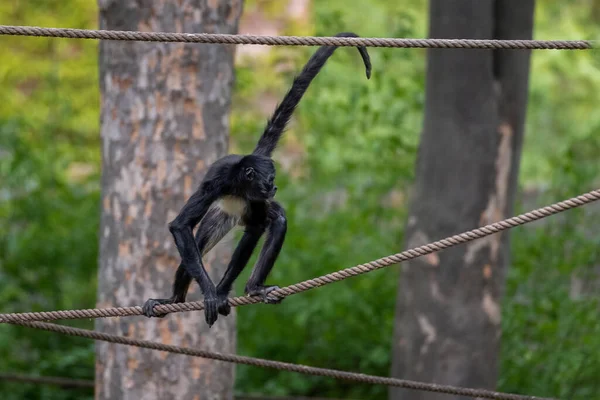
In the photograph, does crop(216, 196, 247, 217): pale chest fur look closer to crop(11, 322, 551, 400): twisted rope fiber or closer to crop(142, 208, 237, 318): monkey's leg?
crop(142, 208, 237, 318): monkey's leg

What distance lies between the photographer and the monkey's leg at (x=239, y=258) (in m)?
3.82

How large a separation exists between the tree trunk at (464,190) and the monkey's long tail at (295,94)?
54.1 inches

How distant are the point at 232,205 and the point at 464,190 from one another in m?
1.75

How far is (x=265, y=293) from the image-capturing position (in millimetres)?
3703

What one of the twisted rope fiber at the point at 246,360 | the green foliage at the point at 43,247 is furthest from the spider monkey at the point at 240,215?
the green foliage at the point at 43,247

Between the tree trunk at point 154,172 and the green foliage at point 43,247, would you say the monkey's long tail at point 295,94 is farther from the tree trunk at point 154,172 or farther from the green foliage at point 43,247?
the green foliage at point 43,247

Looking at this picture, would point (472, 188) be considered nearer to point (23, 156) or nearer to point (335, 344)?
point (335, 344)

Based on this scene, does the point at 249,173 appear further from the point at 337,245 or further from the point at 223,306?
the point at 337,245

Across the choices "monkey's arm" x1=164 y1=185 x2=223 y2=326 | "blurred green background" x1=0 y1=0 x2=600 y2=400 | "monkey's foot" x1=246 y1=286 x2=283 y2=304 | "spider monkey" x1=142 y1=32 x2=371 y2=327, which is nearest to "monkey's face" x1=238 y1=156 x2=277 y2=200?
"spider monkey" x1=142 y1=32 x2=371 y2=327

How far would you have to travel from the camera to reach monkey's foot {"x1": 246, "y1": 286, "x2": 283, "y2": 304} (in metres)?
3.67

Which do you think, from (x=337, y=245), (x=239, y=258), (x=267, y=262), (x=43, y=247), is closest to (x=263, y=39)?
(x=267, y=262)

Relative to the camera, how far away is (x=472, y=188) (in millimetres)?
5105

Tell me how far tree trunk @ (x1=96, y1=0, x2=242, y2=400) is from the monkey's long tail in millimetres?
531

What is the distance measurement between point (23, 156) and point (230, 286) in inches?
133
